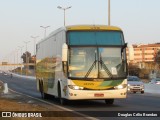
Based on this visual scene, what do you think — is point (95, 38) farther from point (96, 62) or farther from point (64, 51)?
point (64, 51)

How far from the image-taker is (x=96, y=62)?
860 inches

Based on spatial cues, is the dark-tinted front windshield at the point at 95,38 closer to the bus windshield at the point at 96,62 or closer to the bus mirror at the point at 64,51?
the bus windshield at the point at 96,62

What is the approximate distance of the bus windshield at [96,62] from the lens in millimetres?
21766

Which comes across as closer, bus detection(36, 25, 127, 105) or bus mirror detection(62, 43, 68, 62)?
bus mirror detection(62, 43, 68, 62)

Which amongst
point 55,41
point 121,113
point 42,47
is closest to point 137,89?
point 42,47

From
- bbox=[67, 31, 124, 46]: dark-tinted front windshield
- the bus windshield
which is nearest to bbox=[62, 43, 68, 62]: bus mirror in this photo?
the bus windshield

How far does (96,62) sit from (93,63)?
0.13m

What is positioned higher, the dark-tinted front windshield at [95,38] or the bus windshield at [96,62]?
the dark-tinted front windshield at [95,38]

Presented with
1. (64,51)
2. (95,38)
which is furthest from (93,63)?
(64,51)

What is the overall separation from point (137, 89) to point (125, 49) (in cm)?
2126

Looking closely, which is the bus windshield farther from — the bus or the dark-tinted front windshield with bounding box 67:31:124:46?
the dark-tinted front windshield with bounding box 67:31:124:46

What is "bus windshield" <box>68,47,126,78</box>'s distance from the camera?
21.8 meters

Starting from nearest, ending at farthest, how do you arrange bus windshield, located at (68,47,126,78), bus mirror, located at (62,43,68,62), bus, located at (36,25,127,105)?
bus mirror, located at (62,43,68,62)
bus, located at (36,25,127,105)
bus windshield, located at (68,47,126,78)

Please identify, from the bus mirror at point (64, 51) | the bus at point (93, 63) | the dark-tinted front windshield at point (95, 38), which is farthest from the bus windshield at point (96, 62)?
the bus mirror at point (64, 51)
